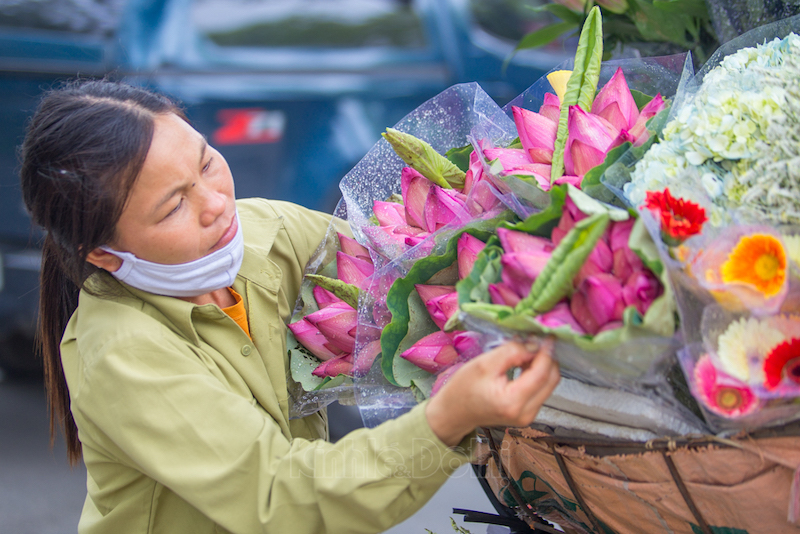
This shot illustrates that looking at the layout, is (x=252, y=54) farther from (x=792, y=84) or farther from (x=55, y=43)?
(x=792, y=84)

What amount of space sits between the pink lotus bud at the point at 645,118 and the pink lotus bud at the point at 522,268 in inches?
9.3

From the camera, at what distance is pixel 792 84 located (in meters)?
0.74

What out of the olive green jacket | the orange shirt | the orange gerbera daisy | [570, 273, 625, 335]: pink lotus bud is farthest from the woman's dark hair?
the orange gerbera daisy

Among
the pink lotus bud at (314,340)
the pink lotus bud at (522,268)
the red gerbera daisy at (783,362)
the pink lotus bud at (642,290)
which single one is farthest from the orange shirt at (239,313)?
the red gerbera daisy at (783,362)

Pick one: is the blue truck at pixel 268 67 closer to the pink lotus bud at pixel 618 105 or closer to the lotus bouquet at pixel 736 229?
the pink lotus bud at pixel 618 105

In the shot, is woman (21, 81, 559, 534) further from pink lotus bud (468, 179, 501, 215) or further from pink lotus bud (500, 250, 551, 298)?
pink lotus bud (468, 179, 501, 215)

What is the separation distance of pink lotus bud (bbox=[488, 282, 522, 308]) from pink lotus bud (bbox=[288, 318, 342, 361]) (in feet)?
1.31

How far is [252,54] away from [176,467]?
2450mm

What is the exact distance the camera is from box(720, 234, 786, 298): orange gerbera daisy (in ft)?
2.18

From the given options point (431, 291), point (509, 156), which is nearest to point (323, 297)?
point (431, 291)

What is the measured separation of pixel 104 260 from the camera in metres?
1.06

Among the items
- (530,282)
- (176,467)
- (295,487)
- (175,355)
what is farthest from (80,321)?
(530,282)

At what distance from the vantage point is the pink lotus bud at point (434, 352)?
2.93 feet

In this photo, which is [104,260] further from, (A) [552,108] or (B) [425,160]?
(A) [552,108]
